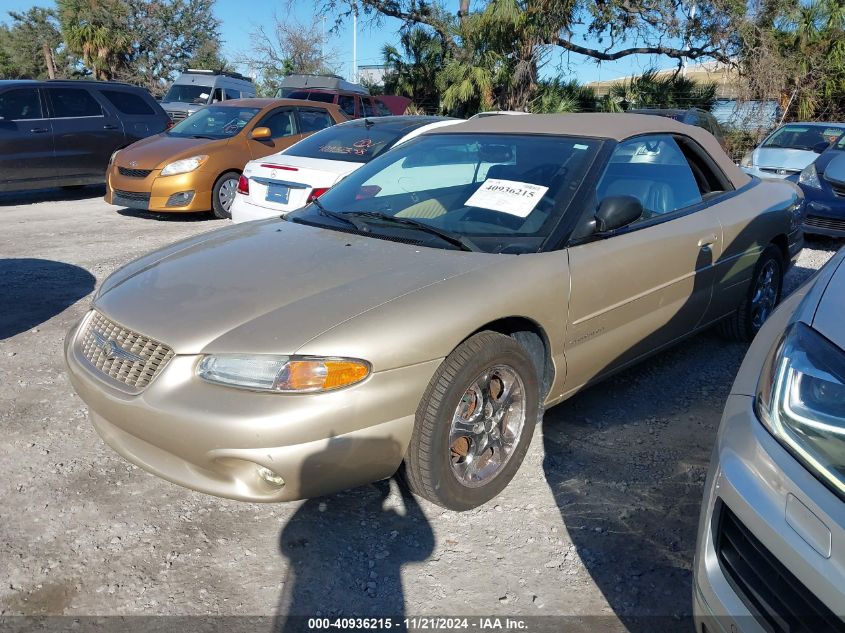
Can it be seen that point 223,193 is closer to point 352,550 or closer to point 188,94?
point 352,550

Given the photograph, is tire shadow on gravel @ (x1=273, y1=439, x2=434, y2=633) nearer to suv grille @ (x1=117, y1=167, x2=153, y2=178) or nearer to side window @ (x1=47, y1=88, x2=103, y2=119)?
suv grille @ (x1=117, y1=167, x2=153, y2=178)

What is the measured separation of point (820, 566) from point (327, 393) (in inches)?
58.9

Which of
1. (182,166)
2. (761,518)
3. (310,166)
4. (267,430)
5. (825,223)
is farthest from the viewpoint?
(182,166)


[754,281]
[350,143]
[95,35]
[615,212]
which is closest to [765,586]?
[615,212]

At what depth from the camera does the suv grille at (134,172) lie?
28.4 feet

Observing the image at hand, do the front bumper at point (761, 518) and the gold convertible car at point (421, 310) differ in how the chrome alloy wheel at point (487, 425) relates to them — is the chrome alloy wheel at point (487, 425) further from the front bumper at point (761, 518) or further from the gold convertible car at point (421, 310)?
the front bumper at point (761, 518)

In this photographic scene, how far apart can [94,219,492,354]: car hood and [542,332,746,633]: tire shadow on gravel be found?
112 centimetres

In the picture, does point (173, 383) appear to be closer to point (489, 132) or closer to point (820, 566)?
point (820, 566)

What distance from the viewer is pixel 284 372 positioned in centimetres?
243

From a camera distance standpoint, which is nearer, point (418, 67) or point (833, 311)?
point (833, 311)

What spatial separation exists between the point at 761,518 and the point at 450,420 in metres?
1.23

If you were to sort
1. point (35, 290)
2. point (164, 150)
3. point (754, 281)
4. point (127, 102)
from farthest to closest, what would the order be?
point (127, 102), point (164, 150), point (35, 290), point (754, 281)

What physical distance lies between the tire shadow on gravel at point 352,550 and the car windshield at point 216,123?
740cm

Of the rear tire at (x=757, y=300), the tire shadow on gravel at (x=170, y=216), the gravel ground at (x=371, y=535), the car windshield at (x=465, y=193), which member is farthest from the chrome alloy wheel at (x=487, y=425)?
the tire shadow on gravel at (x=170, y=216)
